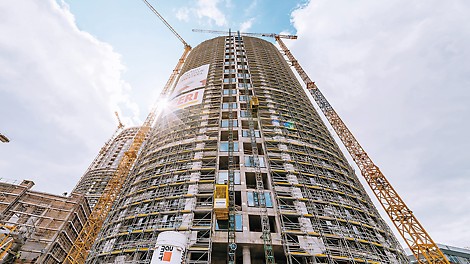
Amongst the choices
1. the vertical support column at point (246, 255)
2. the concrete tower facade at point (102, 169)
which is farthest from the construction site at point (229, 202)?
the concrete tower facade at point (102, 169)

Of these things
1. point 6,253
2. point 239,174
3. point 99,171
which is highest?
point 99,171

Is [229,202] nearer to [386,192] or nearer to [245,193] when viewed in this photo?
[245,193]

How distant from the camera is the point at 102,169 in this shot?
71.0 m

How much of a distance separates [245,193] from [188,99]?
24.8 m

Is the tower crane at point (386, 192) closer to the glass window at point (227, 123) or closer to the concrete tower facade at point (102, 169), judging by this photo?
the glass window at point (227, 123)

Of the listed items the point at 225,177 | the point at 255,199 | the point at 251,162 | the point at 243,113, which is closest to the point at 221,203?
the point at 255,199

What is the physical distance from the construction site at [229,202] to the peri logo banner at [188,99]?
0.24m

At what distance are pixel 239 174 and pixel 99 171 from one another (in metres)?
60.4

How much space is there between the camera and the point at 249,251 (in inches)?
878

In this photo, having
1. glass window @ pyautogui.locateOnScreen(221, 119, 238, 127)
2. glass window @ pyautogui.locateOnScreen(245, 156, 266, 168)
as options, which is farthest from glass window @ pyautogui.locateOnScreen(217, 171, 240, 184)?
glass window @ pyautogui.locateOnScreen(221, 119, 238, 127)

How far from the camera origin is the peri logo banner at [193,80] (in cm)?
4759

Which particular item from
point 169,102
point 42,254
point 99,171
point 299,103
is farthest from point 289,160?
point 99,171

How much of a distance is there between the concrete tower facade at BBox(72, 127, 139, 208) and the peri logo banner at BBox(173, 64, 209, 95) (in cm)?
3415

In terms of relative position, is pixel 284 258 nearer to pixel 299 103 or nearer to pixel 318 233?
pixel 318 233
